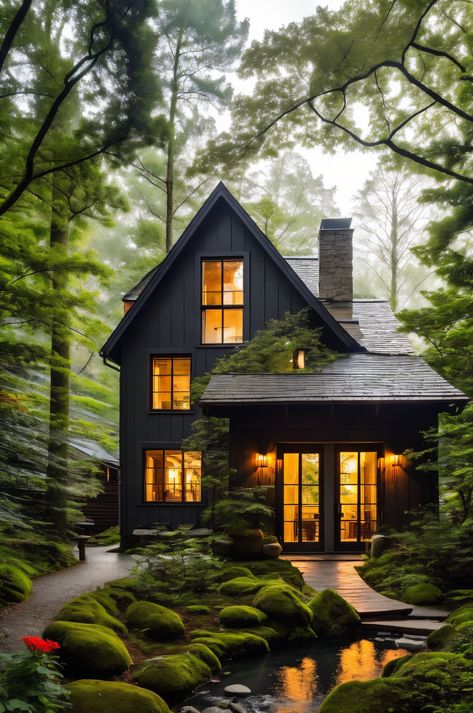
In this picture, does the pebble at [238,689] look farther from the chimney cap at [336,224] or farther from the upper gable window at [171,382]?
the chimney cap at [336,224]

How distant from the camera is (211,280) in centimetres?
1711

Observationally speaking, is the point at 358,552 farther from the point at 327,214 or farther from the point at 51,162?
the point at 327,214

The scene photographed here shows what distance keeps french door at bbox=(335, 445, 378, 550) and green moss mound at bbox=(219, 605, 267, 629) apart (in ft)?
16.5

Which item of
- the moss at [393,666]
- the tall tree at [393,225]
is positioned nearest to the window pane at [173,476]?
the moss at [393,666]

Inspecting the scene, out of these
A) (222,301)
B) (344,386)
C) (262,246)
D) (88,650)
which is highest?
(262,246)

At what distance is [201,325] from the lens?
16875 millimetres

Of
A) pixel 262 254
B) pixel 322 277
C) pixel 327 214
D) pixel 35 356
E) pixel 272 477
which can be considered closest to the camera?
pixel 35 356

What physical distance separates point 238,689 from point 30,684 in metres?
2.61

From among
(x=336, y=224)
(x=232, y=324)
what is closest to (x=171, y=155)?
(x=336, y=224)

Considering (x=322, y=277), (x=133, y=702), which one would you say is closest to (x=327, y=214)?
(x=322, y=277)

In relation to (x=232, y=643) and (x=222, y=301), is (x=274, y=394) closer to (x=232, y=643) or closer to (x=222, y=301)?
(x=222, y=301)

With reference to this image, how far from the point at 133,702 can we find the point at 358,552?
8.64m

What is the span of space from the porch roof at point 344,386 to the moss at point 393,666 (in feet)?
19.2

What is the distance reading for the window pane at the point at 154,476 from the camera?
54.2ft
